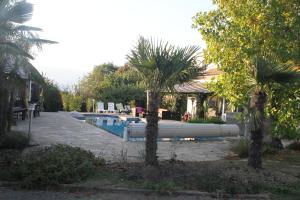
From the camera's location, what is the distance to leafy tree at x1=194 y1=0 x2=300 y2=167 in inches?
494

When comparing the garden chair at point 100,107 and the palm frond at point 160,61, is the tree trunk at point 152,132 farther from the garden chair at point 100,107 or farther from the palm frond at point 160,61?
the garden chair at point 100,107

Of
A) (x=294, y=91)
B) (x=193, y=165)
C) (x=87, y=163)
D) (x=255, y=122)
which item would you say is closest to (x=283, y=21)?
(x=294, y=91)

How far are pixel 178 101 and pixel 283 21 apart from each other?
18776 millimetres

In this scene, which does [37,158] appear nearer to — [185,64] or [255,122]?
[185,64]

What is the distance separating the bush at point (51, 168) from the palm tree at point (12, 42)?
2.93m

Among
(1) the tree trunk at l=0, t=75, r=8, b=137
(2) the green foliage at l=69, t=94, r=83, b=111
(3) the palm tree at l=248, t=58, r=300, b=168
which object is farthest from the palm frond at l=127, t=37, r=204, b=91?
(2) the green foliage at l=69, t=94, r=83, b=111

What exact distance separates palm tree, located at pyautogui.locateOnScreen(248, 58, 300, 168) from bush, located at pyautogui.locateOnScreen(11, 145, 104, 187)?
12.4ft

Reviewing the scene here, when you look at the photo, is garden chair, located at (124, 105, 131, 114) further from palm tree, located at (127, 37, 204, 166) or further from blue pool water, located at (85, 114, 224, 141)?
palm tree, located at (127, 37, 204, 166)

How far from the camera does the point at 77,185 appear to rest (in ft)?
26.7

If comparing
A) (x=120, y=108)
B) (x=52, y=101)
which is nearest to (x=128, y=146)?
(x=120, y=108)

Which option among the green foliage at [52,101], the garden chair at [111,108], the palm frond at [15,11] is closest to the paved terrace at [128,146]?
the palm frond at [15,11]

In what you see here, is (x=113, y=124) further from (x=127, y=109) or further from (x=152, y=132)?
(x=152, y=132)

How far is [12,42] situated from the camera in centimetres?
1126

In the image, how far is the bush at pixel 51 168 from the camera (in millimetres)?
8086
